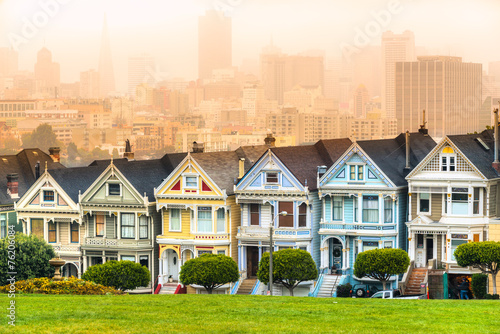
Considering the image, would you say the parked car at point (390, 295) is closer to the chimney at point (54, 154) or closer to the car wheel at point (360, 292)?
the car wheel at point (360, 292)

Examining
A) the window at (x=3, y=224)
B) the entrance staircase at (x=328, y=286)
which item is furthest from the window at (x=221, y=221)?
the window at (x=3, y=224)

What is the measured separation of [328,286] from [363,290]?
76.4 inches

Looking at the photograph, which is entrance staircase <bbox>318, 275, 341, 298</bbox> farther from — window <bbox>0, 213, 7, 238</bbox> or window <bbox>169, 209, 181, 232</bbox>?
window <bbox>0, 213, 7, 238</bbox>

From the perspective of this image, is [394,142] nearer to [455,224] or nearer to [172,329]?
[455,224]

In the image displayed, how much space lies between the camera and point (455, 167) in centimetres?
5303

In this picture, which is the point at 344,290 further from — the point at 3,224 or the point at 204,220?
the point at 3,224

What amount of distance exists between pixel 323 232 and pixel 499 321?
23846 millimetres

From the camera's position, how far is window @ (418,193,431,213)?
53.9 metres

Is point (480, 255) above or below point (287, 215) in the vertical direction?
below

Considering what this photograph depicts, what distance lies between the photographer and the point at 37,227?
61.8 m

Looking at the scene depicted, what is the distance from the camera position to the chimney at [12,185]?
213 ft

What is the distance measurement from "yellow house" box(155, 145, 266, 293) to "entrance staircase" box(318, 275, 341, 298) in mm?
5731

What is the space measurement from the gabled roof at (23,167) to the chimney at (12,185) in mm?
269

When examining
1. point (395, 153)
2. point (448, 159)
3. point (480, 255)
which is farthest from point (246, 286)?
point (480, 255)
